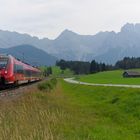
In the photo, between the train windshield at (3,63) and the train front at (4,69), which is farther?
the train windshield at (3,63)

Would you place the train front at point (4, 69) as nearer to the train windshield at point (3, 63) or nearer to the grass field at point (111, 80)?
the train windshield at point (3, 63)

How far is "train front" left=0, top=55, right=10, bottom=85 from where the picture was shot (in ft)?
140

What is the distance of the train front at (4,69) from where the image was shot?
4262 centimetres

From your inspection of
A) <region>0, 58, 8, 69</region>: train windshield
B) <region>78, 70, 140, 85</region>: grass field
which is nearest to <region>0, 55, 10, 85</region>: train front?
<region>0, 58, 8, 69</region>: train windshield

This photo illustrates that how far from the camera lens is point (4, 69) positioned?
142 feet

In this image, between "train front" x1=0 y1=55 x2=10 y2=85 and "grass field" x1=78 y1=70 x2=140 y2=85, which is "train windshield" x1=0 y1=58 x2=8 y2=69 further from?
"grass field" x1=78 y1=70 x2=140 y2=85

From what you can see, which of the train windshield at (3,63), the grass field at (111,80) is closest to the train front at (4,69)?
the train windshield at (3,63)

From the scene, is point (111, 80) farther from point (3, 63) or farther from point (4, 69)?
point (4, 69)

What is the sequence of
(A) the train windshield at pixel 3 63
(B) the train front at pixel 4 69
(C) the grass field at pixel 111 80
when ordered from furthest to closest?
(C) the grass field at pixel 111 80
(A) the train windshield at pixel 3 63
(B) the train front at pixel 4 69

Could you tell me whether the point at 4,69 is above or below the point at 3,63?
below

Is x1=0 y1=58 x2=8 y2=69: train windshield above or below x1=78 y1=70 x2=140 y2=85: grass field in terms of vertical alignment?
above

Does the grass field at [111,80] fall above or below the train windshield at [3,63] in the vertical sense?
below

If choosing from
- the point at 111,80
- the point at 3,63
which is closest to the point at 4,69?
the point at 3,63

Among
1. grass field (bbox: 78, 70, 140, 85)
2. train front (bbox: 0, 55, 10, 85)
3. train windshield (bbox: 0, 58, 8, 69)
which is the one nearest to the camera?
train front (bbox: 0, 55, 10, 85)
